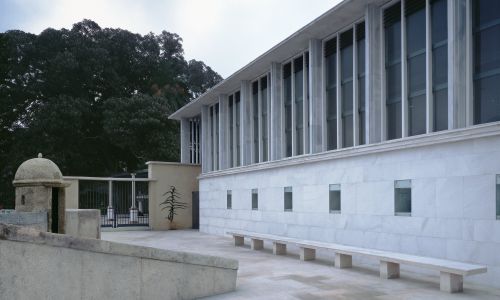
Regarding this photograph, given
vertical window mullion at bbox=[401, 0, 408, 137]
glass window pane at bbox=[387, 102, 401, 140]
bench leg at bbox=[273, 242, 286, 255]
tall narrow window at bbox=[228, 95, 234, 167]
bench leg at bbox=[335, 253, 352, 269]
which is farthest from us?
tall narrow window at bbox=[228, 95, 234, 167]

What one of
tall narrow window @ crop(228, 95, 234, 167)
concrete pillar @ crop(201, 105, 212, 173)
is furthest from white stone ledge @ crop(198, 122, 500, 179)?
concrete pillar @ crop(201, 105, 212, 173)

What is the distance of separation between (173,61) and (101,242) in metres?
43.8

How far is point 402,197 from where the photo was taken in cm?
1209

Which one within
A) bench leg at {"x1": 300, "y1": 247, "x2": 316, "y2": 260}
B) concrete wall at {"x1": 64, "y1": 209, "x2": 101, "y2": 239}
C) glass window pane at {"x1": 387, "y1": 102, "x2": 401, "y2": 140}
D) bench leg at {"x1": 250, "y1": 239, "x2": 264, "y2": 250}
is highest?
glass window pane at {"x1": 387, "y1": 102, "x2": 401, "y2": 140}

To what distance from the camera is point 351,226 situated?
13.8 m

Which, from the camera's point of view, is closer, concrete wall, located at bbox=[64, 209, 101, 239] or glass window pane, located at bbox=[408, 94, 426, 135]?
glass window pane, located at bbox=[408, 94, 426, 135]

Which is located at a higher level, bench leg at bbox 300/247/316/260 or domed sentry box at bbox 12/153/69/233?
domed sentry box at bbox 12/153/69/233

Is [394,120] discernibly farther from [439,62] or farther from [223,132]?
[223,132]

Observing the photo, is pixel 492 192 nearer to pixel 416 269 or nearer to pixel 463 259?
pixel 463 259

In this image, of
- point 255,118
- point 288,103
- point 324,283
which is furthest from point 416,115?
point 255,118

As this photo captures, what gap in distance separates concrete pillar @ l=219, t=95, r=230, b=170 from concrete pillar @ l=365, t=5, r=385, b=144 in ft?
37.8

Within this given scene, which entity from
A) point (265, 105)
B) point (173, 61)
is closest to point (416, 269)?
point (265, 105)

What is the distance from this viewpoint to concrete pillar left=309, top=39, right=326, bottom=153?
1612 centimetres

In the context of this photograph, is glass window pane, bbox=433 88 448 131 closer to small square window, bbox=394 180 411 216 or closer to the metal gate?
small square window, bbox=394 180 411 216
